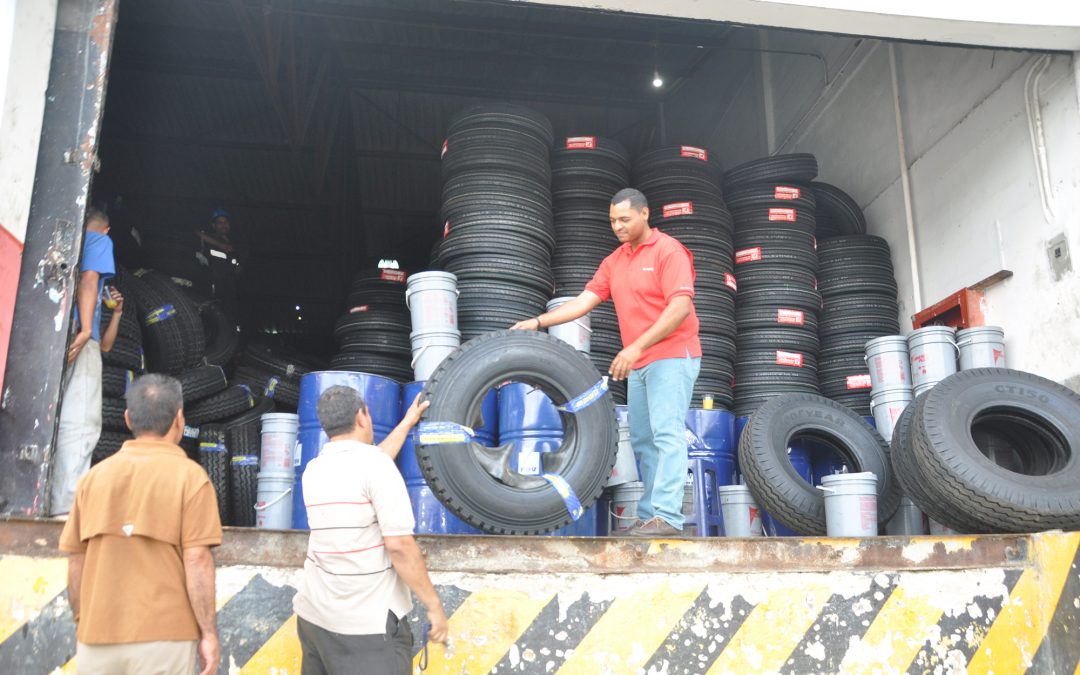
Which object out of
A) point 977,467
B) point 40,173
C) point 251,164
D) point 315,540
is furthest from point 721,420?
point 251,164

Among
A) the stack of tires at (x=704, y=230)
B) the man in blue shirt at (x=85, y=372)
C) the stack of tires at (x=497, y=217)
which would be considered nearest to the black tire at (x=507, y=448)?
the stack of tires at (x=497, y=217)

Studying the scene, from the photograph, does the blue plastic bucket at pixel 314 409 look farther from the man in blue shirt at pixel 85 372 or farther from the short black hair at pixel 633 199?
the short black hair at pixel 633 199

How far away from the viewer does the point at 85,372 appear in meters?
4.43

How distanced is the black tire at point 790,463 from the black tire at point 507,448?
1021 mm

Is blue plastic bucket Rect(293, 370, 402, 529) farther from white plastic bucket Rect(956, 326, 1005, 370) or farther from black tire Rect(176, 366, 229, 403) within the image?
white plastic bucket Rect(956, 326, 1005, 370)

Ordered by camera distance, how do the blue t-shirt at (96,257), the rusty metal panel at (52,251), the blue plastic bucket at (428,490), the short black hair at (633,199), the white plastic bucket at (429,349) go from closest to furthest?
the rusty metal panel at (52,251), the short black hair at (633,199), the blue t-shirt at (96,257), the blue plastic bucket at (428,490), the white plastic bucket at (429,349)

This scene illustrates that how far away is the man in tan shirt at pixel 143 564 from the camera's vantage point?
2.24 metres

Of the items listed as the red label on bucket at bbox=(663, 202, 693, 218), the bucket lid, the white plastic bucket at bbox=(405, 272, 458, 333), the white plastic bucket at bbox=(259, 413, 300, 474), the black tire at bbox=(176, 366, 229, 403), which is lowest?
the bucket lid

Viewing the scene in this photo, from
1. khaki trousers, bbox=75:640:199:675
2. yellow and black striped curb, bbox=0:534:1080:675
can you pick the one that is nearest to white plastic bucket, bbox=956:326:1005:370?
yellow and black striped curb, bbox=0:534:1080:675

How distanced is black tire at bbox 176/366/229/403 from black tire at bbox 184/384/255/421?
0.18 feet

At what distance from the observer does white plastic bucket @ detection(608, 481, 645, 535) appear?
491cm

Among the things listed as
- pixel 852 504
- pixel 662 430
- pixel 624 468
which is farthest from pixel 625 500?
pixel 852 504

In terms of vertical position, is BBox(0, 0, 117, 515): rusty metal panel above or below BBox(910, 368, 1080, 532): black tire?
above

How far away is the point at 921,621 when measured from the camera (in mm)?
2959
